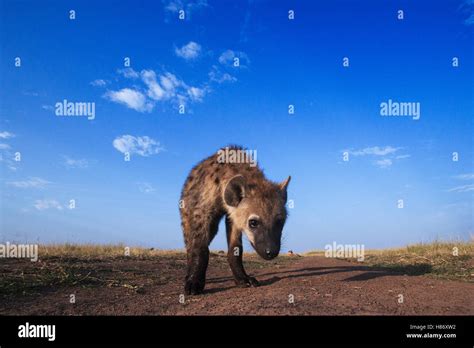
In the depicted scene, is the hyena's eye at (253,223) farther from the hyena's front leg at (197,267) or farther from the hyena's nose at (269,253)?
the hyena's front leg at (197,267)

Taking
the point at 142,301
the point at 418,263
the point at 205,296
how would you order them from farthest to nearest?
1. the point at 418,263
2. the point at 205,296
3. the point at 142,301

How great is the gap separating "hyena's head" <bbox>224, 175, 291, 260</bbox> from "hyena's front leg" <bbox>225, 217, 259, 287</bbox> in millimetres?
464

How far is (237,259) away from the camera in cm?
964

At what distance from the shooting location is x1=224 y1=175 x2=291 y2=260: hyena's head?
27.5 feet

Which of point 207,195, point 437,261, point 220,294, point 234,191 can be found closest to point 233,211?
point 234,191

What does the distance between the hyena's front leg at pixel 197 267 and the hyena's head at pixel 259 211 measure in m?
0.97

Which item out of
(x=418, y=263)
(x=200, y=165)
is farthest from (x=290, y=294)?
(x=418, y=263)

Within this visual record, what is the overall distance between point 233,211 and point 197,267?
1494 mm

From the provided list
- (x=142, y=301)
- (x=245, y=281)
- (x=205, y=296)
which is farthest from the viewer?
(x=245, y=281)

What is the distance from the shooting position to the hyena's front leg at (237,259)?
9.45m

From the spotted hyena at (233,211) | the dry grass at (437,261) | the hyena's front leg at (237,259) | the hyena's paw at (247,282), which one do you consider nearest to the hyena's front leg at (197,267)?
the spotted hyena at (233,211)
